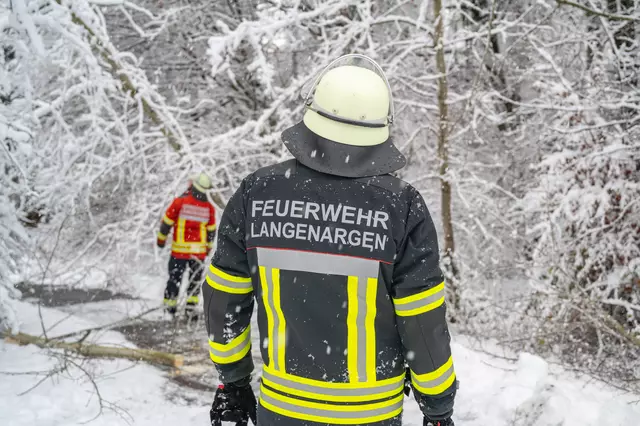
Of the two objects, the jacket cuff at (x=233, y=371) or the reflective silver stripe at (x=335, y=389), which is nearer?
the reflective silver stripe at (x=335, y=389)

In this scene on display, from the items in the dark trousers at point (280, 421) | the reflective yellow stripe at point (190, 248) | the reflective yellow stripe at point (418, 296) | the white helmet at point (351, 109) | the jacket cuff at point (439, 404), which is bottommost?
the reflective yellow stripe at point (190, 248)

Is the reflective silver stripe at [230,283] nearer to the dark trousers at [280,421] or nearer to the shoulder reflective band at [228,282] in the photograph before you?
the shoulder reflective band at [228,282]

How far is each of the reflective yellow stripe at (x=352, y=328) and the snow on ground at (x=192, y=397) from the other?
228 cm

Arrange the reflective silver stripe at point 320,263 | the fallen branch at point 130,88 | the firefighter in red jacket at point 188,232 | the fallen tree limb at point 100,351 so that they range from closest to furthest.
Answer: the reflective silver stripe at point 320,263, the fallen tree limb at point 100,351, the fallen branch at point 130,88, the firefighter in red jacket at point 188,232

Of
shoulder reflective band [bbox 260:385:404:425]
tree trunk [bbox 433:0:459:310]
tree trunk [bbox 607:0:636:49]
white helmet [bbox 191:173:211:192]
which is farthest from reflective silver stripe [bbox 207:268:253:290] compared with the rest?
tree trunk [bbox 607:0:636:49]

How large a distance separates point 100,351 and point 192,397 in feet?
3.34

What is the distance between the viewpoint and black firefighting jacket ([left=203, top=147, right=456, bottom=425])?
6.11 feet

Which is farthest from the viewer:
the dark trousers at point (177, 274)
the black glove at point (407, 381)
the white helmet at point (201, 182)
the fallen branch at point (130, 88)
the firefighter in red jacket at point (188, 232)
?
the dark trousers at point (177, 274)

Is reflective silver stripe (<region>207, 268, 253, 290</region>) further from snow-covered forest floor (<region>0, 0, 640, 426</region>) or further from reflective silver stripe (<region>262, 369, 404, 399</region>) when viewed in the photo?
snow-covered forest floor (<region>0, 0, 640, 426</region>)

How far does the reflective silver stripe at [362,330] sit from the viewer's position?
186 centimetres

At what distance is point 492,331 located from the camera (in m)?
6.78

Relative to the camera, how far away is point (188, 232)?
23.7ft

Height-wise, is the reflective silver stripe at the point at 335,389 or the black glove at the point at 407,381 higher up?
the reflective silver stripe at the point at 335,389

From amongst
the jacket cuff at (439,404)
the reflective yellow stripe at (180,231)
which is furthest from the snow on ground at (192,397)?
the reflective yellow stripe at (180,231)
